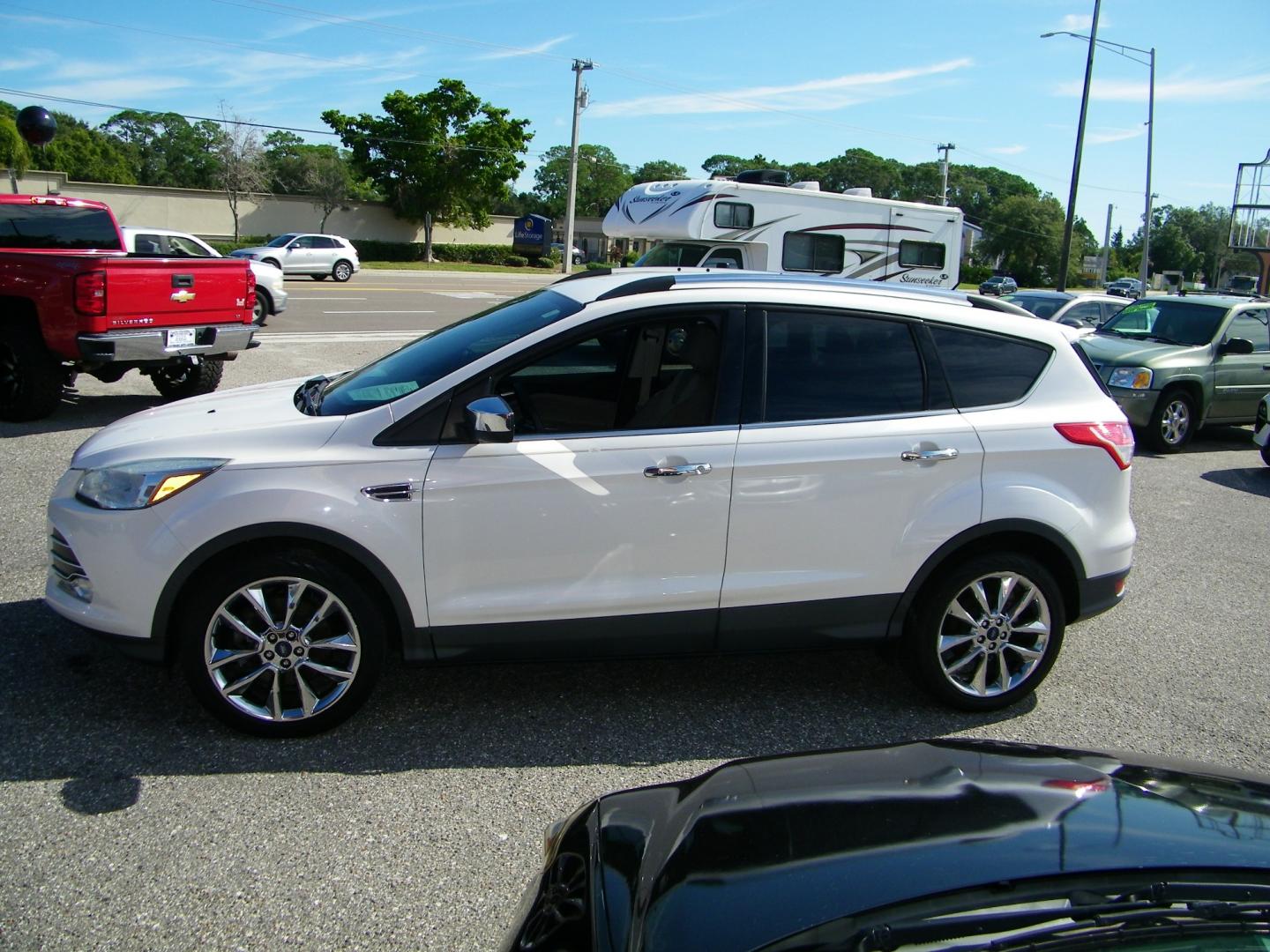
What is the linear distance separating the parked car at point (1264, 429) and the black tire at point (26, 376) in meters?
11.7

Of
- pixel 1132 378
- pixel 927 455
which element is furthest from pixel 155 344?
pixel 1132 378

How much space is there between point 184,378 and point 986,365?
9262 millimetres

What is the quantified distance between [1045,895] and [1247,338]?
12.4 metres

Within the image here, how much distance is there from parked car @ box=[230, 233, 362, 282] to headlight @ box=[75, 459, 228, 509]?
3069 cm

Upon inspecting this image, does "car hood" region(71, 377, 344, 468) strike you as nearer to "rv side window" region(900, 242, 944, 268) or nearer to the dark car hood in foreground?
the dark car hood in foreground

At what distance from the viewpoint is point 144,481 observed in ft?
12.4

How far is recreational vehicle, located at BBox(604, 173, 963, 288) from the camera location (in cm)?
1617

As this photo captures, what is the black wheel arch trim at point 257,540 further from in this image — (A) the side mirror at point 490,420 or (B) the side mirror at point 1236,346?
(B) the side mirror at point 1236,346

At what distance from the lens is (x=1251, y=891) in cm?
162

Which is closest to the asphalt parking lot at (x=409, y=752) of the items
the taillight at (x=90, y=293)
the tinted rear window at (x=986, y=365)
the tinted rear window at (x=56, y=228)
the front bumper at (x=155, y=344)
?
the tinted rear window at (x=986, y=365)

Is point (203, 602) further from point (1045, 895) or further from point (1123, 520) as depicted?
point (1123, 520)

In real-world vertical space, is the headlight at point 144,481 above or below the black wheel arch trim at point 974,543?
above

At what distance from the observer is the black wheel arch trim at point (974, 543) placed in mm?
4230

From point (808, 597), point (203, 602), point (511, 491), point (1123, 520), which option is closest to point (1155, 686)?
point (1123, 520)
